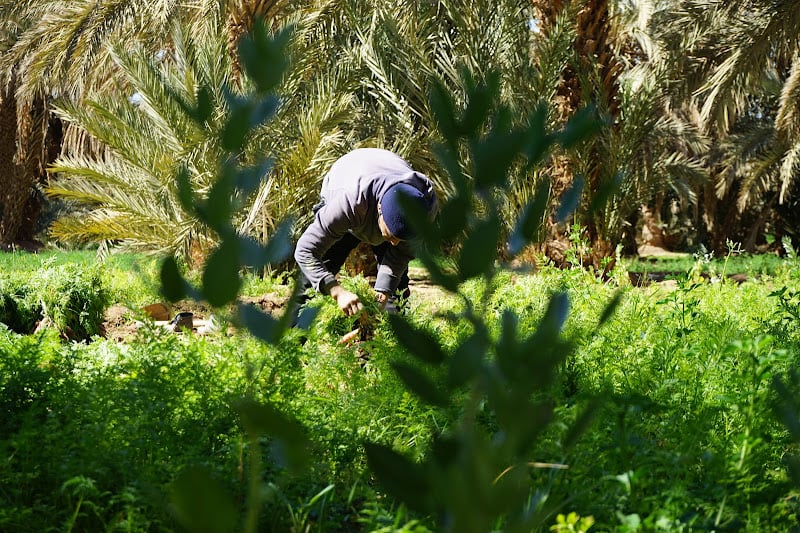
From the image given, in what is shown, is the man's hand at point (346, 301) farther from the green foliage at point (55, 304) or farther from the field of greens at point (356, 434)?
the green foliage at point (55, 304)

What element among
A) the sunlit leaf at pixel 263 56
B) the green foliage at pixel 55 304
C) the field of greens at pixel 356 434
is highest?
the sunlit leaf at pixel 263 56

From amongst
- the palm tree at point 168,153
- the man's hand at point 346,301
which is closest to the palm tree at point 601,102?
the palm tree at point 168,153

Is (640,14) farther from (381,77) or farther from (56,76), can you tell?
(56,76)

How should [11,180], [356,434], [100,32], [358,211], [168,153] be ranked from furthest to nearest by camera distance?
[11,180] < [100,32] < [168,153] < [358,211] < [356,434]

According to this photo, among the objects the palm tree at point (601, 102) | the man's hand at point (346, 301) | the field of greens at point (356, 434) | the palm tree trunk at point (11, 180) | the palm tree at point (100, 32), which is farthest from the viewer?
the palm tree trunk at point (11, 180)

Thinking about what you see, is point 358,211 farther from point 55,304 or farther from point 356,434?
point 55,304

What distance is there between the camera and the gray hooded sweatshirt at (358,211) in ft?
13.8

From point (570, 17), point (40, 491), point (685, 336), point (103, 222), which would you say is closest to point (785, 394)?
point (40, 491)

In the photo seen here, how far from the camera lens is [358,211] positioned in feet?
14.0

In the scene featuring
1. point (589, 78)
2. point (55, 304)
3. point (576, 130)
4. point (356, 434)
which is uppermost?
point (589, 78)

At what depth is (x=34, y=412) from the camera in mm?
2188

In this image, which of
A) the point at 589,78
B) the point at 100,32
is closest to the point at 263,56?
the point at 589,78

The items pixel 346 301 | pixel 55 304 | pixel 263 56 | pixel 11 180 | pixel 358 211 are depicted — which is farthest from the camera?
pixel 11 180

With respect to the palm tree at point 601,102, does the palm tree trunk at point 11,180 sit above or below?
below
